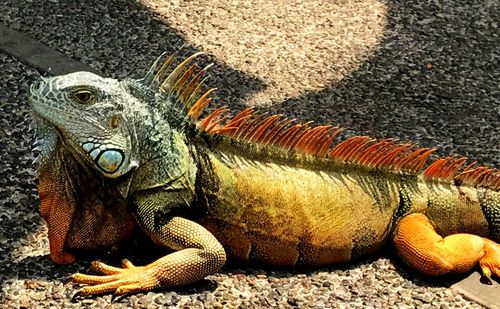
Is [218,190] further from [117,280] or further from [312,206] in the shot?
[117,280]

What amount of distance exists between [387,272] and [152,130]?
1086 mm

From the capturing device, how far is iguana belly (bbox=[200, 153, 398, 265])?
3.05 metres

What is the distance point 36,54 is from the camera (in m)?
4.84

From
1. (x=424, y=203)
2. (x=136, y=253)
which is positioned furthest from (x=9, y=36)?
(x=424, y=203)

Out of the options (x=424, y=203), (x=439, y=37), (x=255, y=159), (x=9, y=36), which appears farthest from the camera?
(x=439, y=37)

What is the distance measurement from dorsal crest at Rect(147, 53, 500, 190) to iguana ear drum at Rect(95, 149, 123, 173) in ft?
1.08

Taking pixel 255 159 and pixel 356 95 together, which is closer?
pixel 255 159

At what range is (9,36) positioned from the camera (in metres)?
5.02

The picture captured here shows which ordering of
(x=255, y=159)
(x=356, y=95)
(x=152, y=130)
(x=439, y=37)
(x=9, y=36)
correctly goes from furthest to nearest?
1. (x=439, y=37)
2. (x=9, y=36)
3. (x=356, y=95)
4. (x=255, y=159)
5. (x=152, y=130)

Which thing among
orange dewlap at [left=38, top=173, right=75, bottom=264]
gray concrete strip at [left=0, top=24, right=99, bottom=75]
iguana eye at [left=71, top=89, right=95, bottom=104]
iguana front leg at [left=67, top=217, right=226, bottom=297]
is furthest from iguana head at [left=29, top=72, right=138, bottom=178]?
gray concrete strip at [left=0, top=24, right=99, bottom=75]

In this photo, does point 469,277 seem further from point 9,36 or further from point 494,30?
point 9,36

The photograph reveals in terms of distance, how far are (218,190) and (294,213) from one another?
0.30 meters

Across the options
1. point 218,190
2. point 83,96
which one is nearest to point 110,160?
point 83,96

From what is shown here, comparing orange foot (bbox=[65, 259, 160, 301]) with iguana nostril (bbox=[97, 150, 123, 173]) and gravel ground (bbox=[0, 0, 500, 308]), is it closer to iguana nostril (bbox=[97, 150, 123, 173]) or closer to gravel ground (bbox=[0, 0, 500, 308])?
gravel ground (bbox=[0, 0, 500, 308])
